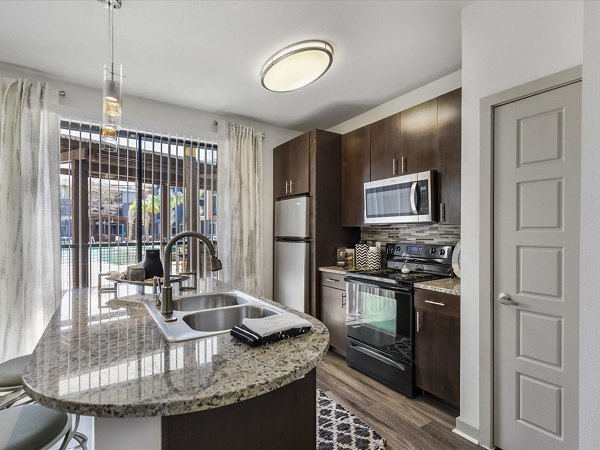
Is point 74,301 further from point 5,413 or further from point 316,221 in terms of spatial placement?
point 316,221

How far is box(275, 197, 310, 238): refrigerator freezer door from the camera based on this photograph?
345cm

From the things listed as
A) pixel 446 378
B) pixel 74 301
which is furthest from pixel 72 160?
pixel 446 378

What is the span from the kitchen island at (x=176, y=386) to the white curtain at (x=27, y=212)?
1921mm

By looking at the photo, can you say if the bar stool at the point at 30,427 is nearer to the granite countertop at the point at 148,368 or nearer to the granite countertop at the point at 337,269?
the granite countertop at the point at 148,368

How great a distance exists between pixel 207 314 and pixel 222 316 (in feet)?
0.28

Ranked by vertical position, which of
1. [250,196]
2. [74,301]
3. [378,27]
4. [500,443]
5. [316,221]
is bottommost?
[500,443]

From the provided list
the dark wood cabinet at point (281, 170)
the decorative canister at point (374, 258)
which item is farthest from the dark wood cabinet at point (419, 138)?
the dark wood cabinet at point (281, 170)

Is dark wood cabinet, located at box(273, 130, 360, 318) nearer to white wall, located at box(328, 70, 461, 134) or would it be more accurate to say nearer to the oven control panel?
white wall, located at box(328, 70, 461, 134)

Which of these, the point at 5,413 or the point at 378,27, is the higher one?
the point at 378,27

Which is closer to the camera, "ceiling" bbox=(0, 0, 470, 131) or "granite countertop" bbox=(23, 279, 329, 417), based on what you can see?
"granite countertop" bbox=(23, 279, 329, 417)

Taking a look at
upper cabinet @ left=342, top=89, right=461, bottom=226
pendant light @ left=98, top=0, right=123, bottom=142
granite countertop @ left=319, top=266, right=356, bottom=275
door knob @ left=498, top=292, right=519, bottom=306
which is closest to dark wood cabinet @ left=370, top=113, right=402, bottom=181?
upper cabinet @ left=342, top=89, right=461, bottom=226

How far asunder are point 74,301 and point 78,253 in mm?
1596

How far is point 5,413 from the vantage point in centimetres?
117

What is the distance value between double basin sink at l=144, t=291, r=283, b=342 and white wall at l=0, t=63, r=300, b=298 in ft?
7.14
